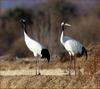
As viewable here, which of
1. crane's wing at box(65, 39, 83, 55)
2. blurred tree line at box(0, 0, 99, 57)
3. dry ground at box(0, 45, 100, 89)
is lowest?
blurred tree line at box(0, 0, 99, 57)

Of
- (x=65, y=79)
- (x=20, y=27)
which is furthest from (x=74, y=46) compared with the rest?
(x=20, y=27)

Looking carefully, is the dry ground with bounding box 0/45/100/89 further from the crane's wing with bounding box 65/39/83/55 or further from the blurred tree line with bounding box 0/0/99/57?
the blurred tree line with bounding box 0/0/99/57

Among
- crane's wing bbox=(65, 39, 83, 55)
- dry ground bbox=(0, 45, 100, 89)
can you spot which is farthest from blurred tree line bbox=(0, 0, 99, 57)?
dry ground bbox=(0, 45, 100, 89)

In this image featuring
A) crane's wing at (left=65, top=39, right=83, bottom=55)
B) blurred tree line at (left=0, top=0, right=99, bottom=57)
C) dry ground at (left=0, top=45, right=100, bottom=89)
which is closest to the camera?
dry ground at (left=0, top=45, right=100, bottom=89)

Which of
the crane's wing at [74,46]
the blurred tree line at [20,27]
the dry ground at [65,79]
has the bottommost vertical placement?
the blurred tree line at [20,27]

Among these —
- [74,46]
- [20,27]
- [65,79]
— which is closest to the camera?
[65,79]

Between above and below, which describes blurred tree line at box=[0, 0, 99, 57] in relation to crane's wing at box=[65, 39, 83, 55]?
below

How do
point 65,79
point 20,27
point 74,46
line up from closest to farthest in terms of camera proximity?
point 65,79, point 74,46, point 20,27

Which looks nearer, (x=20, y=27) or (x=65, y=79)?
(x=65, y=79)

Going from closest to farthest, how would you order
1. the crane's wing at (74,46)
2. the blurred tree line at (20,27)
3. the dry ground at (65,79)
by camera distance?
the dry ground at (65,79) → the crane's wing at (74,46) → the blurred tree line at (20,27)

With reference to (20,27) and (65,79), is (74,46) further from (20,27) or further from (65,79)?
(20,27)

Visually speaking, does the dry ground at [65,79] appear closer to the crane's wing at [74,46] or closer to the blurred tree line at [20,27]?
the crane's wing at [74,46]

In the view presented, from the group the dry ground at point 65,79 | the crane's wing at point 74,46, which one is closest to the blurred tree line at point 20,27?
the crane's wing at point 74,46

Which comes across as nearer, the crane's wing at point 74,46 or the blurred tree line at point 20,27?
the crane's wing at point 74,46
